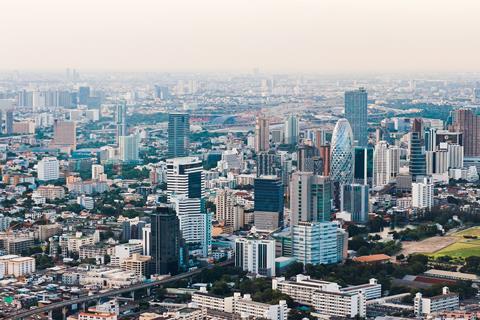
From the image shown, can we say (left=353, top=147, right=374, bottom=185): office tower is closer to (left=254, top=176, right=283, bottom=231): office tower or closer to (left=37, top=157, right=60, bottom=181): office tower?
(left=254, top=176, right=283, bottom=231): office tower

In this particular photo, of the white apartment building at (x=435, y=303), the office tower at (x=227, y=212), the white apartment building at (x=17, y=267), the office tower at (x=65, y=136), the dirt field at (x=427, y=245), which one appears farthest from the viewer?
the office tower at (x=65, y=136)

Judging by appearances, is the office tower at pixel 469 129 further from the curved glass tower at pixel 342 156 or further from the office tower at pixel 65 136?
the office tower at pixel 65 136

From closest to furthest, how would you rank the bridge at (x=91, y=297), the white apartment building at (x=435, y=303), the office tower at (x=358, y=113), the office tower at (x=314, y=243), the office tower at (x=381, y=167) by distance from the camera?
the white apartment building at (x=435, y=303) < the bridge at (x=91, y=297) < the office tower at (x=314, y=243) < the office tower at (x=381, y=167) < the office tower at (x=358, y=113)

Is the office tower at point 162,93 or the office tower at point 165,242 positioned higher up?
the office tower at point 162,93

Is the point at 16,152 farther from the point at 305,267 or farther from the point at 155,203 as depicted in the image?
the point at 305,267

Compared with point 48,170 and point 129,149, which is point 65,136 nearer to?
point 129,149

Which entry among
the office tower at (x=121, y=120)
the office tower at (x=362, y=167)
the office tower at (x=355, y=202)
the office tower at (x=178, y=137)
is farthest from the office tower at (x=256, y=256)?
the office tower at (x=121, y=120)
